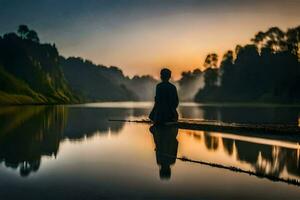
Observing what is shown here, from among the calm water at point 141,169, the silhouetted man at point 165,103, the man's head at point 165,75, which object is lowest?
the calm water at point 141,169

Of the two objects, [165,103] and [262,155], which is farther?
[165,103]

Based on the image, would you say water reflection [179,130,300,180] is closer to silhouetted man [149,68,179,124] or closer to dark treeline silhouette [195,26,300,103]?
silhouetted man [149,68,179,124]

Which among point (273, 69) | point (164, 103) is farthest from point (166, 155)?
point (273, 69)

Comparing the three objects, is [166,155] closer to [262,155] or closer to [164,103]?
[262,155]

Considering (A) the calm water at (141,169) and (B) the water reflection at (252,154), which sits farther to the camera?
(B) the water reflection at (252,154)

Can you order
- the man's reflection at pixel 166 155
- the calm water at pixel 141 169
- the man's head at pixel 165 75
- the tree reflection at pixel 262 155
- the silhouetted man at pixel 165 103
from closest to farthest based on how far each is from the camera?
1. the calm water at pixel 141 169
2. the man's reflection at pixel 166 155
3. the tree reflection at pixel 262 155
4. the silhouetted man at pixel 165 103
5. the man's head at pixel 165 75

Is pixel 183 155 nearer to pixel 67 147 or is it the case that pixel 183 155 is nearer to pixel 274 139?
pixel 67 147

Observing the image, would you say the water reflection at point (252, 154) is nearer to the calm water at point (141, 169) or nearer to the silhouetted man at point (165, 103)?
the calm water at point (141, 169)

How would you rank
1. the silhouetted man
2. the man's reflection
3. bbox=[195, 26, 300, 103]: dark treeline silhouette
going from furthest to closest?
bbox=[195, 26, 300, 103]: dark treeline silhouette < the silhouetted man < the man's reflection

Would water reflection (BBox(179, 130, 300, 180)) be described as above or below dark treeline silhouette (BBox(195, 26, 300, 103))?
below

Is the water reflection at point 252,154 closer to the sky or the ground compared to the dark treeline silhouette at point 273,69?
closer to the ground

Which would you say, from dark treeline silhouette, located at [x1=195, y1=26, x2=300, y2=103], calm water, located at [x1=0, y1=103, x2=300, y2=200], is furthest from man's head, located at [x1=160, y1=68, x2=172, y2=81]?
dark treeline silhouette, located at [x1=195, y1=26, x2=300, y2=103]

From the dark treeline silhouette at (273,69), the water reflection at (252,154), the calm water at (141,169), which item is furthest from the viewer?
the dark treeline silhouette at (273,69)

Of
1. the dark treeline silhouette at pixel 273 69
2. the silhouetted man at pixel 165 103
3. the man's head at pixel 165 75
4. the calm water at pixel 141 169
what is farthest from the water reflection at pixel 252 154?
the dark treeline silhouette at pixel 273 69
